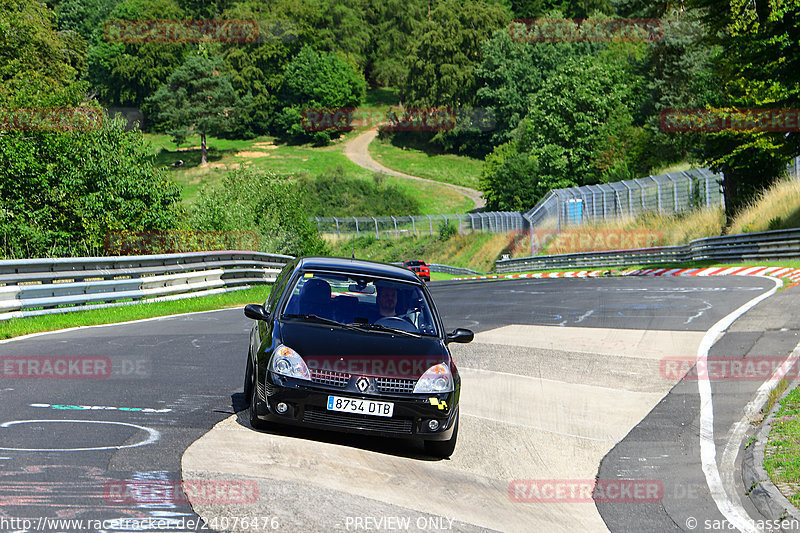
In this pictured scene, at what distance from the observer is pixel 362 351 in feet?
23.8

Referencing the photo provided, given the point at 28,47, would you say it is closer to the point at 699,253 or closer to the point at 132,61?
the point at 699,253

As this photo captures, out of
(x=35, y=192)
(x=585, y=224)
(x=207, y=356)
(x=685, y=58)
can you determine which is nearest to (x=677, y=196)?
(x=585, y=224)

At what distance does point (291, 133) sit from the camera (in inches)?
4862

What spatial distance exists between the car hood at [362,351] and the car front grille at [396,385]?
34 millimetres

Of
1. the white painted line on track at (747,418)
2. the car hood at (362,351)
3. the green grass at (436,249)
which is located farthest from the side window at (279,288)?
the green grass at (436,249)

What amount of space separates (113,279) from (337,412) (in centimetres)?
1268

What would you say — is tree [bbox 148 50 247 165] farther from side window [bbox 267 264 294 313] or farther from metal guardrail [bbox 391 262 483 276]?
side window [bbox 267 264 294 313]

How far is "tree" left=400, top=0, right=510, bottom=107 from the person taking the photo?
117m

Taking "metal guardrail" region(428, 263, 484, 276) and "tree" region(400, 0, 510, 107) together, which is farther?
"tree" region(400, 0, 510, 107)

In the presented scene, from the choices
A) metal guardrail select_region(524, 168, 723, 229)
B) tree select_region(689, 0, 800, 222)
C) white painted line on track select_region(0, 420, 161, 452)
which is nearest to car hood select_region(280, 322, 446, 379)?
white painted line on track select_region(0, 420, 161, 452)

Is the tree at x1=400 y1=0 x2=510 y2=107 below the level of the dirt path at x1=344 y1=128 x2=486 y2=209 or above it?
above

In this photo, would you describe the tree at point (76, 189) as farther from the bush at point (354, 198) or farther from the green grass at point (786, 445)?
the bush at point (354, 198)

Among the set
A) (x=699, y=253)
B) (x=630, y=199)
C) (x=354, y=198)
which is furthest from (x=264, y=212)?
(x=354, y=198)

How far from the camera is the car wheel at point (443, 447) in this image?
7516 millimetres
